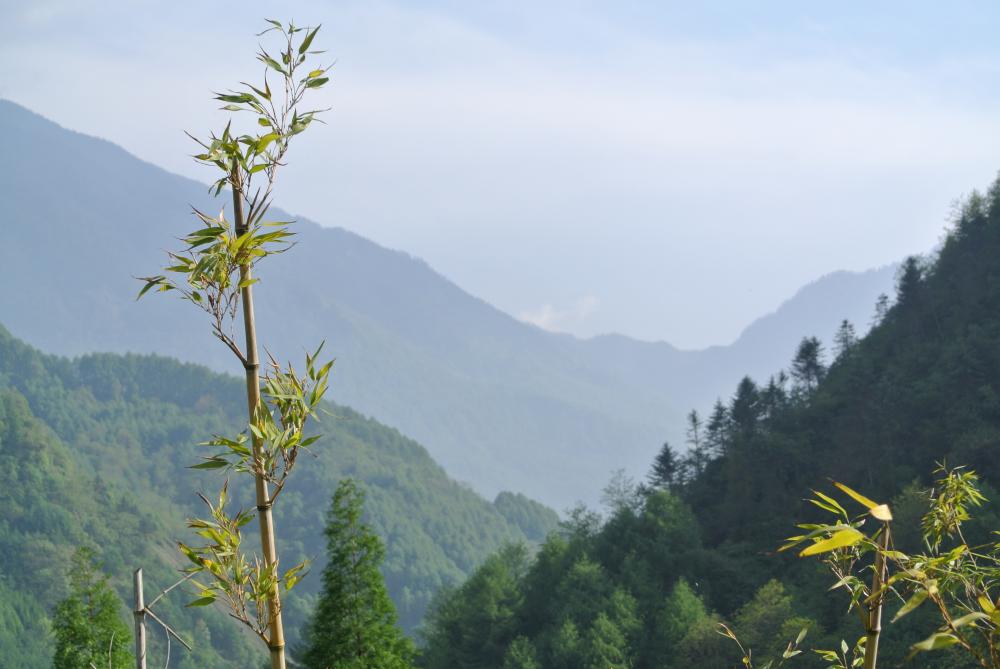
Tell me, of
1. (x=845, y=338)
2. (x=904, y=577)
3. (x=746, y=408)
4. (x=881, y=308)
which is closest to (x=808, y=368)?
(x=845, y=338)

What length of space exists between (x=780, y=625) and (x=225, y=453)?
159 ft

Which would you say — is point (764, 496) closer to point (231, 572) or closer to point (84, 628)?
point (84, 628)

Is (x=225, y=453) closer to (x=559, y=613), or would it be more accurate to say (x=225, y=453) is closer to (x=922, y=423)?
(x=559, y=613)

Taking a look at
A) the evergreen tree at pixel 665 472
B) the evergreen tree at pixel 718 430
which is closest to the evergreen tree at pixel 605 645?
the evergreen tree at pixel 665 472

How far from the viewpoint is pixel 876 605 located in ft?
9.43

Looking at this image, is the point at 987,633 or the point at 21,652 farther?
the point at 21,652

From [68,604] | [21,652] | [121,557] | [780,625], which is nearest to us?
[68,604]

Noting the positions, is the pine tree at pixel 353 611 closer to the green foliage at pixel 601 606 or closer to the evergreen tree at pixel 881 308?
the green foliage at pixel 601 606

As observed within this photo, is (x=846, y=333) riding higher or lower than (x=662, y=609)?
higher

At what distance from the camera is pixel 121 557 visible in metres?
143

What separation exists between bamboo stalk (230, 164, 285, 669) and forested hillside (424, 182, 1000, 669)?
48188mm

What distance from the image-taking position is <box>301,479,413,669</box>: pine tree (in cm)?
2539

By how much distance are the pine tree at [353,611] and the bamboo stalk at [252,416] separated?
2218 cm

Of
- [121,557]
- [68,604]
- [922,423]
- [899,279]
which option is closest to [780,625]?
[922,423]
